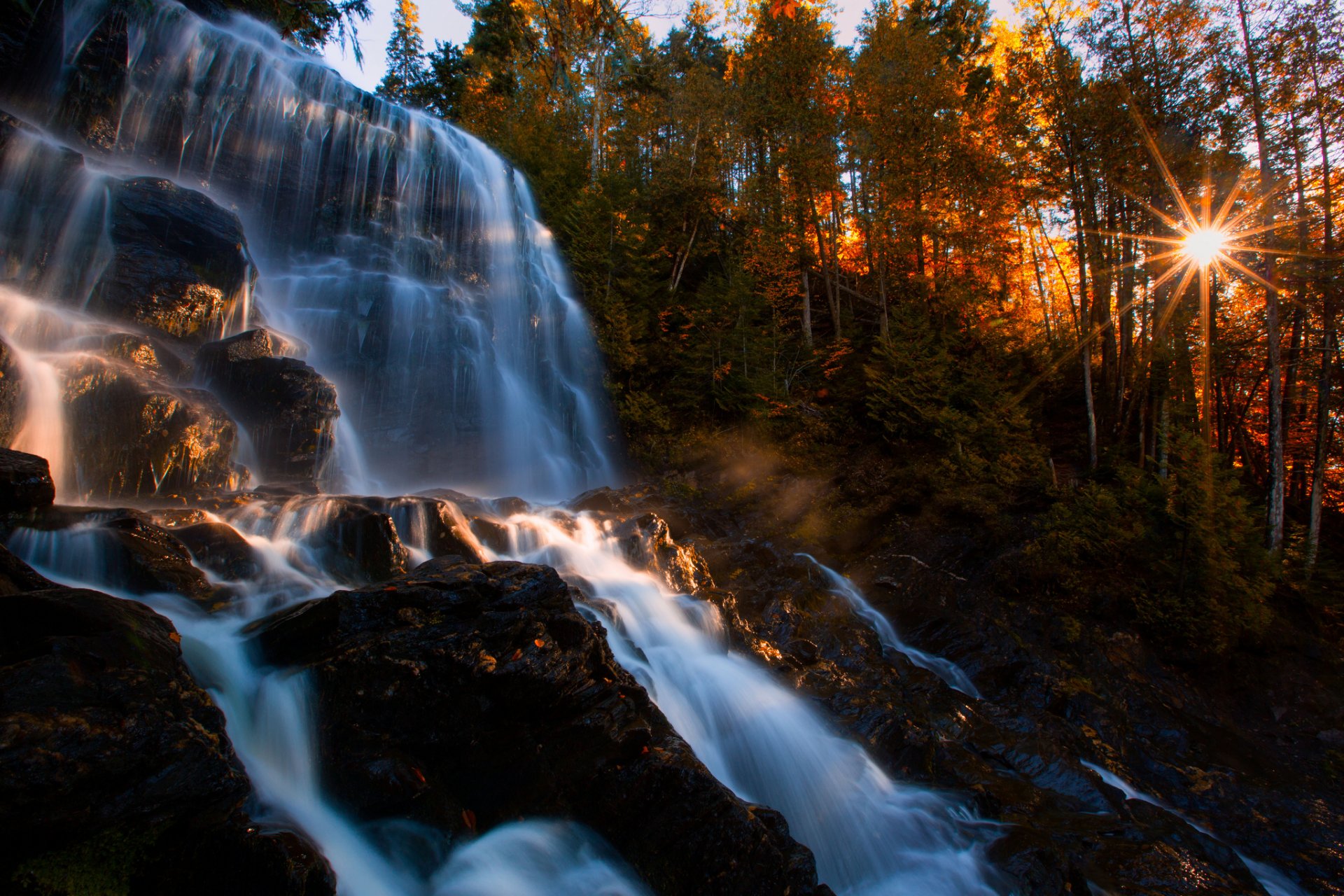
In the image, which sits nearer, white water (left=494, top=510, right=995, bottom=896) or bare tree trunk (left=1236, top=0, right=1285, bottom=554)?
white water (left=494, top=510, right=995, bottom=896)

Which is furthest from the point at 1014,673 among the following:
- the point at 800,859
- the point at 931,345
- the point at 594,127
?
the point at 594,127

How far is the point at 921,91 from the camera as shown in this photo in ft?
52.4

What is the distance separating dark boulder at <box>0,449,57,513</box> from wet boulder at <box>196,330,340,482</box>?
12.4ft

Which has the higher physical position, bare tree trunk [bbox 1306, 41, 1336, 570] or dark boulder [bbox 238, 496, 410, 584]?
bare tree trunk [bbox 1306, 41, 1336, 570]

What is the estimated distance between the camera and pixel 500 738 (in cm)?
445

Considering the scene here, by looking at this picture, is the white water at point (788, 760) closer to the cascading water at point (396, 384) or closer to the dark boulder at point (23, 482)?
the cascading water at point (396, 384)

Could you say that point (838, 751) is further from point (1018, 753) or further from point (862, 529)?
point (862, 529)

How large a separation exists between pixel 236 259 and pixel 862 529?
1282cm

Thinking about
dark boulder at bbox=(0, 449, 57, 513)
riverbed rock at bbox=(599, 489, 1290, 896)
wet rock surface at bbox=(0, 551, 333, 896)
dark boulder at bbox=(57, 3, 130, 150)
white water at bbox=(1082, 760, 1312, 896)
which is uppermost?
dark boulder at bbox=(57, 3, 130, 150)

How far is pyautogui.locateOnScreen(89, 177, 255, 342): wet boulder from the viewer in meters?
9.60

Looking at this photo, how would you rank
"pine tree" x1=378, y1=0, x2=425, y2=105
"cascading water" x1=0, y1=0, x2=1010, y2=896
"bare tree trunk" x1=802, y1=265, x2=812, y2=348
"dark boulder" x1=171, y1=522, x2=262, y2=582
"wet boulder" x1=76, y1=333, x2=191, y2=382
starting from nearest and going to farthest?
"cascading water" x1=0, y1=0, x2=1010, y2=896, "dark boulder" x1=171, y1=522, x2=262, y2=582, "wet boulder" x1=76, y1=333, x2=191, y2=382, "bare tree trunk" x1=802, y1=265, x2=812, y2=348, "pine tree" x1=378, y1=0, x2=425, y2=105

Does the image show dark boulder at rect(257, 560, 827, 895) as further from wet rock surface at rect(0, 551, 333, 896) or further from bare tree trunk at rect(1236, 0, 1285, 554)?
bare tree trunk at rect(1236, 0, 1285, 554)

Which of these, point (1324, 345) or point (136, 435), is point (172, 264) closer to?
point (136, 435)

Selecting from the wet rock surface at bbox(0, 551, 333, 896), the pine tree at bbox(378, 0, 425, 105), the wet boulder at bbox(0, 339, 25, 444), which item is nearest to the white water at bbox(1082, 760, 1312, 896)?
the wet rock surface at bbox(0, 551, 333, 896)
